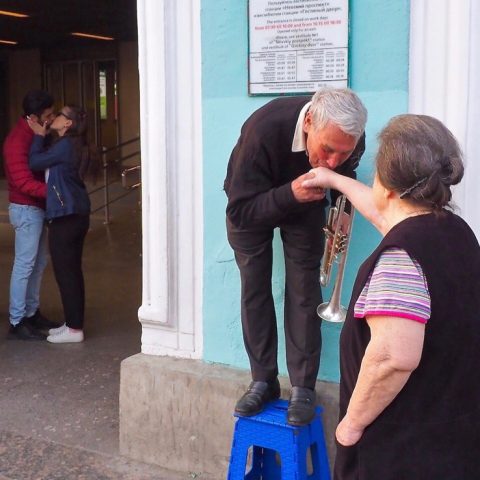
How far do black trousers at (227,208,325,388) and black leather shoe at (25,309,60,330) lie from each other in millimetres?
2959

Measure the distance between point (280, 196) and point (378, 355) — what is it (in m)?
1.07

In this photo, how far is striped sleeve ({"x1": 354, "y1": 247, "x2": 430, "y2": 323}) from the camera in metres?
1.98

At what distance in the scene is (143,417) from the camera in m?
3.87

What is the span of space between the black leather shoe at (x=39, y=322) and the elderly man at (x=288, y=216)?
2.96m

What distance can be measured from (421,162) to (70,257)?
386cm

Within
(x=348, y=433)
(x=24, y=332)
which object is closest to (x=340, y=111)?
(x=348, y=433)

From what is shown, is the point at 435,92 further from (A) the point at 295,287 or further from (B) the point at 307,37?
(A) the point at 295,287

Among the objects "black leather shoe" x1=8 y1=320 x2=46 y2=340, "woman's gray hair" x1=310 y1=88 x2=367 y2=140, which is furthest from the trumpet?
"black leather shoe" x1=8 y1=320 x2=46 y2=340

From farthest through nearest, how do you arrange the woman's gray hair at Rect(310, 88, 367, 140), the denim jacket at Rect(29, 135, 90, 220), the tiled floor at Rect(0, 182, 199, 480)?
1. the denim jacket at Rect(29, 135, 90, 220)
2. the tiled floor at Rect(0, 182, 199, 480)
3. the woman's gray hair at Rect(310, 88, 367, 140)

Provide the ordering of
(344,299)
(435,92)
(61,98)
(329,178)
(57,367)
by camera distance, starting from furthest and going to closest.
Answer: (61,98), (57,367), (344,299), (435,92), (329,178)

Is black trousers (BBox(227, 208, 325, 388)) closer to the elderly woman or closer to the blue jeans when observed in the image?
the elderly woman

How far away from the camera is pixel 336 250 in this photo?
10.3 ft

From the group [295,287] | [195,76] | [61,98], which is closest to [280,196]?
[295,287]

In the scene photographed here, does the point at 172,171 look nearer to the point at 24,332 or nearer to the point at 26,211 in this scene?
the point at 26,211
